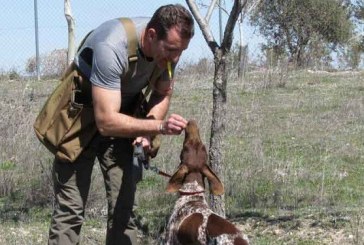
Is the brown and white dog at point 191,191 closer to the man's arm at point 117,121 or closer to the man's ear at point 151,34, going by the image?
the man's arm at point 117,121

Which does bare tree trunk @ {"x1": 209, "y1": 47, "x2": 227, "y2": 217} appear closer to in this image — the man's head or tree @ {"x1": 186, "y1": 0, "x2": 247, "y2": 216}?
tree @ {"x1": 186, "y1": 0, "x2": 247, "y2": 216}

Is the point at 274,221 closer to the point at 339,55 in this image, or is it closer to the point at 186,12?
the point at 186,12

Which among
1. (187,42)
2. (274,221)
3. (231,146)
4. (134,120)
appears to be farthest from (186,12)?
(231,146)

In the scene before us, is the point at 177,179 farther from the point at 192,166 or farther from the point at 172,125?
the point at 172,125

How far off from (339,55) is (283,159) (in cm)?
2564

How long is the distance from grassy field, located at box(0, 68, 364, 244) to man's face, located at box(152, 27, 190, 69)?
2210 millimetres

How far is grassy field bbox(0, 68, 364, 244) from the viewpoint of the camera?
22.3ft

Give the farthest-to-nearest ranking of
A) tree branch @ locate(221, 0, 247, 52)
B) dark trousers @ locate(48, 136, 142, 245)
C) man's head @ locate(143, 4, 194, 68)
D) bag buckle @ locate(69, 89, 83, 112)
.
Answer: tree branch @ locate(221, 0, 247, 52), dark trousers @ locate(48, 136, 142, 245), bag buckle @ locate(69, 89, 83, 112), man's head @ locate(143, 4, 194, 68)

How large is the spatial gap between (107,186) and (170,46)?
131 cm

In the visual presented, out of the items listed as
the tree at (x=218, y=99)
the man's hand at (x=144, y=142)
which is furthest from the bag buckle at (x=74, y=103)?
the tree at (x=218, y=99)

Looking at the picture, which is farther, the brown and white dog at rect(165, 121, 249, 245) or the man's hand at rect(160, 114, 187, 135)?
the brown and white dog at rect(165, 121, 249, 245)

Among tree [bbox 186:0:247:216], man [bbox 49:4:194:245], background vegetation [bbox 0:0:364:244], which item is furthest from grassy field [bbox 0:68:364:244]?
man [bbox 49:4:194:245]

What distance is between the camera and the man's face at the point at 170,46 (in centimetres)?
475

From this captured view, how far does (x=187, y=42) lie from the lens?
4.84 meters
